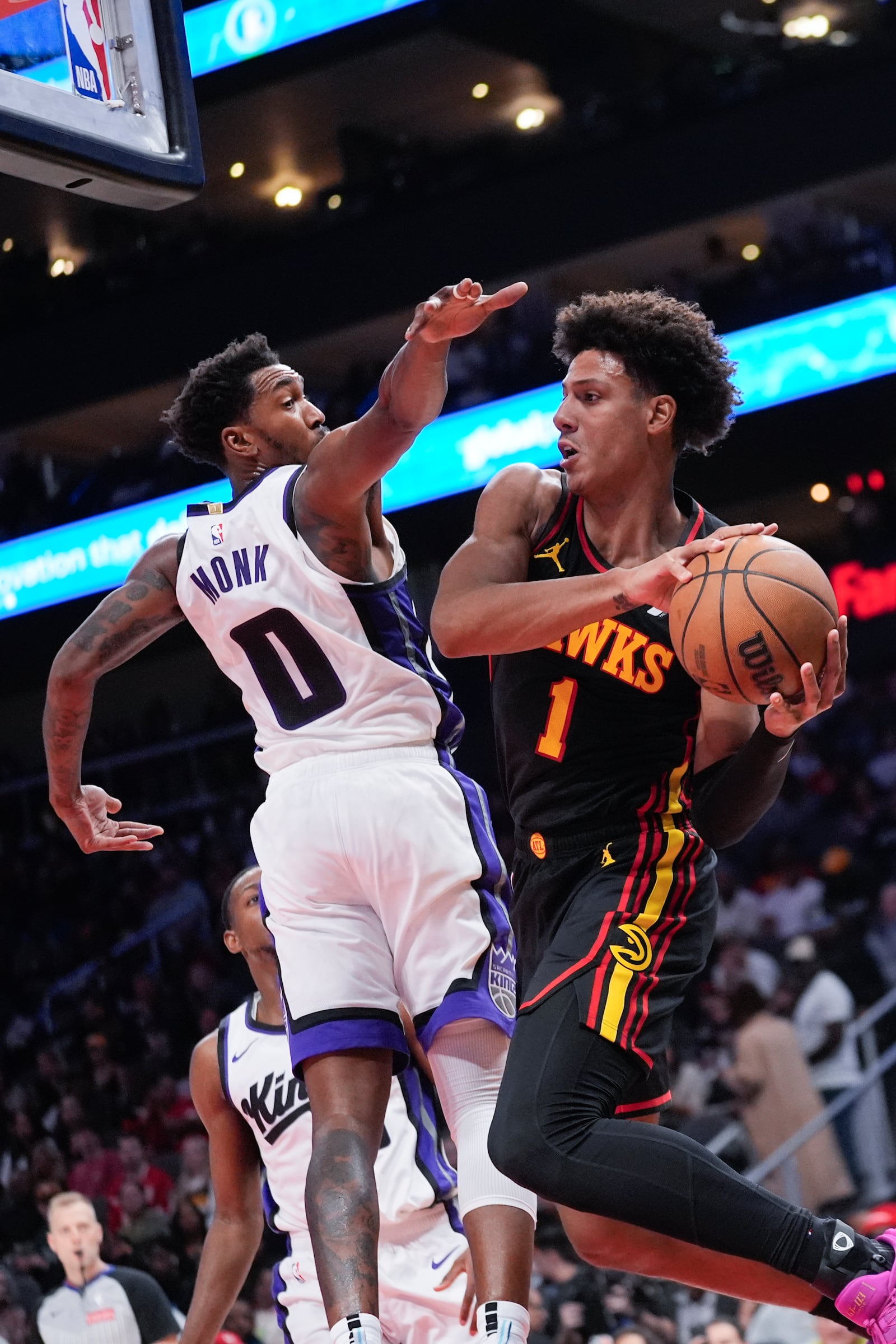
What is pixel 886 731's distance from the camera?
1238 centimetres

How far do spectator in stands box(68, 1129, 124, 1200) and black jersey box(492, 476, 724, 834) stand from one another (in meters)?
8.54

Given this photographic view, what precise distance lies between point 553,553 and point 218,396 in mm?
1114

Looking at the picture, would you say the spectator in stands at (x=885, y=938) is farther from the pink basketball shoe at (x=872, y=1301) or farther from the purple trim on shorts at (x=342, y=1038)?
the pink basketball shoe at (x=872, y=1301)

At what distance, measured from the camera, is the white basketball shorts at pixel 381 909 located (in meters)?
3.66

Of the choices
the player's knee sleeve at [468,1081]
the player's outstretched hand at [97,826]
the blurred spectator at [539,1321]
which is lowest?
the blurred spectator at [539,1321]

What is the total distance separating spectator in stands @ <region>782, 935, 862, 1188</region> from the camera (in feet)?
26.3

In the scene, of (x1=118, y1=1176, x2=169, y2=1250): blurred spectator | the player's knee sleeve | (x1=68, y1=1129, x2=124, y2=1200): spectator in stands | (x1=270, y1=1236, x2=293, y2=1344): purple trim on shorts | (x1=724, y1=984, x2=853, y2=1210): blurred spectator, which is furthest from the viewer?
(x1=68, y1=1129, x2=124, y2=1200): spectator in stands

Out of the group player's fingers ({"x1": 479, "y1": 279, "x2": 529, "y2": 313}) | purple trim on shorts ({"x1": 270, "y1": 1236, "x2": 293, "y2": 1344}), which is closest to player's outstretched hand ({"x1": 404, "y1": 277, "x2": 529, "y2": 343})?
player's fingers ({"x1": 479, "y1": 279, "x2": 529, "y2": 313})

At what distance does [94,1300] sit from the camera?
6969 millimetres

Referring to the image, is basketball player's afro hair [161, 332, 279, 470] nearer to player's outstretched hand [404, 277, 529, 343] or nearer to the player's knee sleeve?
player's outstretched hand [404, 277, 529, 343]

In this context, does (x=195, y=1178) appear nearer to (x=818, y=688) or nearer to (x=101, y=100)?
(x=101, y=100)

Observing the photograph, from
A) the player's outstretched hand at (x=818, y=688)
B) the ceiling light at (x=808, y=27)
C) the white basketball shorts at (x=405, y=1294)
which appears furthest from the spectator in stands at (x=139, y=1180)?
the ceiling light at (x=808, y=27)

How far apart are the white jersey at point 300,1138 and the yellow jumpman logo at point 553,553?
1.65 metres

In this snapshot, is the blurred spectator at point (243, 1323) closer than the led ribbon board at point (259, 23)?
Yes
